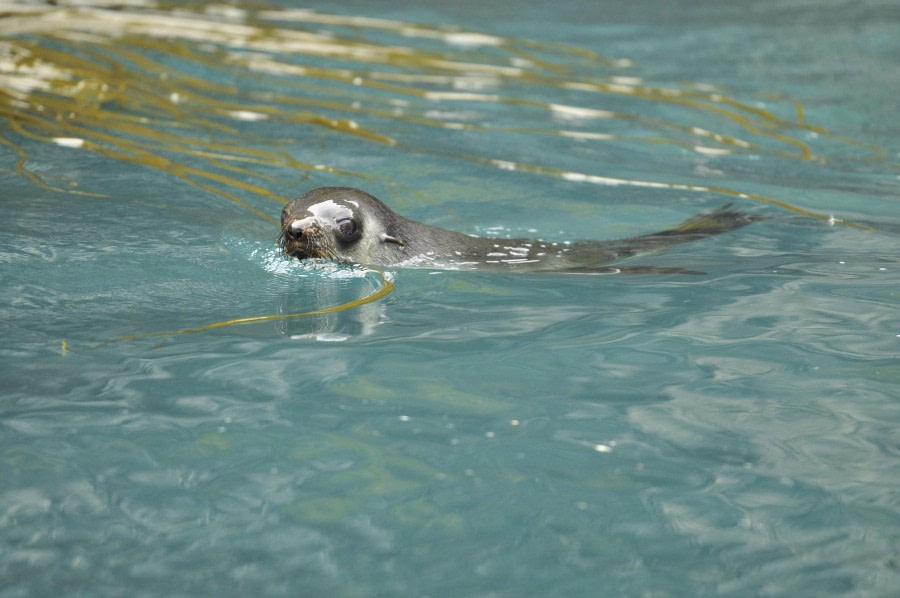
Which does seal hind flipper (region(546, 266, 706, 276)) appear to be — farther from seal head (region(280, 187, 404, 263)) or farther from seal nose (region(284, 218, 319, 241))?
seal nose (region(284, 218, 319, 241))

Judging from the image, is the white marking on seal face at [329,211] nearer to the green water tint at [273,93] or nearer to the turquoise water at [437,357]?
the turquoise water at [437,357]

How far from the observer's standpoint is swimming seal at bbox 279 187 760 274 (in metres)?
5.25

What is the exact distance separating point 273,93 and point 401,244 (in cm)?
417

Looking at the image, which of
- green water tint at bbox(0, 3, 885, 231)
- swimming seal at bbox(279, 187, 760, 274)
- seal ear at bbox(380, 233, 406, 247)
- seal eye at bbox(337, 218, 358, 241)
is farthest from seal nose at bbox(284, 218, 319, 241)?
green water tint at bbox(0, 3, 885, 231)

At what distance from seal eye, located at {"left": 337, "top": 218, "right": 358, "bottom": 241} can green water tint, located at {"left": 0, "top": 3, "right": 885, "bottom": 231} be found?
1198 mm

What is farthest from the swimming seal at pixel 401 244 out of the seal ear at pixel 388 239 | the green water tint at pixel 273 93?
the green water tint at pixel 273 93

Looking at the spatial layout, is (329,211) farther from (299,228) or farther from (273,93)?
(273,93)

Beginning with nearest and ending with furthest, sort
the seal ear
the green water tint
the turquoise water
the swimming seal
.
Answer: the turquoise water → the swimming seal → the seal ear → the green water tint

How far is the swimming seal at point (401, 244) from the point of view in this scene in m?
5.25

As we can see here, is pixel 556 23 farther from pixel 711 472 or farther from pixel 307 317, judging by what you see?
pixel 711 472

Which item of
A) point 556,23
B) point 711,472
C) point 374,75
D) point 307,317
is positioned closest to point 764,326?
point 711,472

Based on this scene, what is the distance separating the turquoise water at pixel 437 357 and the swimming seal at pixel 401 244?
160mm

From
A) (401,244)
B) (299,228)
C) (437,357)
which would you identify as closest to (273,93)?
(401,244)

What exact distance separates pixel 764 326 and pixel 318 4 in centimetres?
1122
